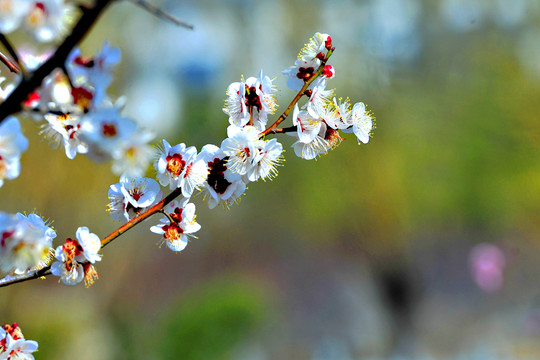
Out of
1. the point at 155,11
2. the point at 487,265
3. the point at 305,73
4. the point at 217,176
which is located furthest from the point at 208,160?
the point at 487,265

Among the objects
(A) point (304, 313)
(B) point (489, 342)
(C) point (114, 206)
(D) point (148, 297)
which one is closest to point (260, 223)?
(A) point (304, 313)

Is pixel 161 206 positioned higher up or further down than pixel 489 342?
further down

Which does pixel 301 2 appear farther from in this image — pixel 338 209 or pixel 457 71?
pixel 338 209

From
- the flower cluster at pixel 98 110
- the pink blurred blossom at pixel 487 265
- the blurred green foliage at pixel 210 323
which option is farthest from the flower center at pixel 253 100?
the pink blurred blossom at pixel 487 265

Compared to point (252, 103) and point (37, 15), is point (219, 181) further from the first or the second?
point (37, 15)

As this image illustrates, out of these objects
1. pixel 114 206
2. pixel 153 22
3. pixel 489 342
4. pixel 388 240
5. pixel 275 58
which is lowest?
pixel 114 206

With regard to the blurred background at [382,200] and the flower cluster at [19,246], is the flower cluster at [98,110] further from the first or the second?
the blurred background at [382,200]
